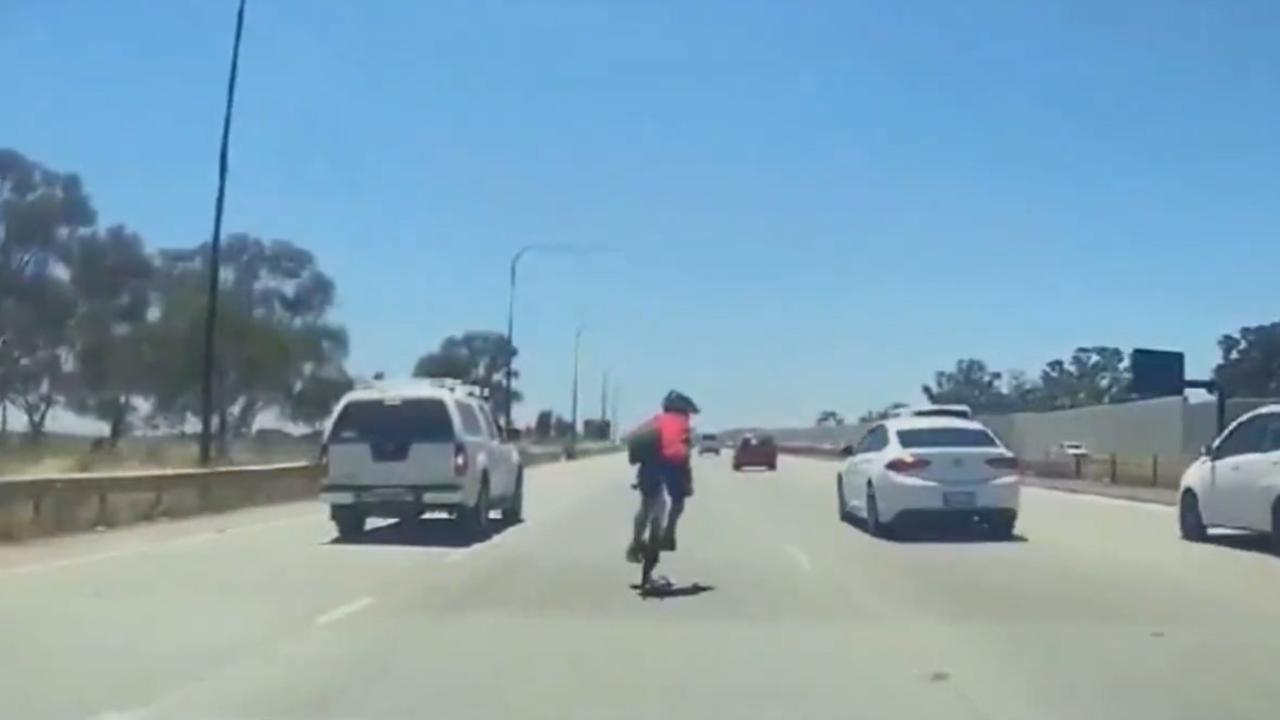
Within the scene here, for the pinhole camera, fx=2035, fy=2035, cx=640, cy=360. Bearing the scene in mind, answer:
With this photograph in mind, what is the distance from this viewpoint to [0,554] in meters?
25.2

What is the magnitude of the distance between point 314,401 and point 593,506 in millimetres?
51994

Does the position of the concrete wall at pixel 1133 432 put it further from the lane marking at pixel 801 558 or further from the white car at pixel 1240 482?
the lane marking at pixel 801 558

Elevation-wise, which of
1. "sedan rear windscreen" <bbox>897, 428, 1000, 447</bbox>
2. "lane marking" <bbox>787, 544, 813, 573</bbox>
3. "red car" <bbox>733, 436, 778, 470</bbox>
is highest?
"red car" <bbox>733, 436, 778, 470</bbox>

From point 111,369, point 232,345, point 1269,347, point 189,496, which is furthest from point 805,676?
point 1269,347

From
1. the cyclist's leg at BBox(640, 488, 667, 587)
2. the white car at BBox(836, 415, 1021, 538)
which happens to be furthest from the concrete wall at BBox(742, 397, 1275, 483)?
the cyclist's leg at BBox(640, 488, 667, 587)

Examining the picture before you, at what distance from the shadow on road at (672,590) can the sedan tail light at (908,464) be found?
7.40m

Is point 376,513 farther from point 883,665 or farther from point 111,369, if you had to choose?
point 111,369

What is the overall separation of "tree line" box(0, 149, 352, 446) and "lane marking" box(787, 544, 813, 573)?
47.3m

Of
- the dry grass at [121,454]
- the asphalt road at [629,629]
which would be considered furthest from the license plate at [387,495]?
the dry grass at [121,454]

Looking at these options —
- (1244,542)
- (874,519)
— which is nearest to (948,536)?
(874,519)

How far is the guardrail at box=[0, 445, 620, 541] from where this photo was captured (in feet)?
96.1

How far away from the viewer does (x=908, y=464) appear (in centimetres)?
2758

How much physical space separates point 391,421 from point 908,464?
7182mm

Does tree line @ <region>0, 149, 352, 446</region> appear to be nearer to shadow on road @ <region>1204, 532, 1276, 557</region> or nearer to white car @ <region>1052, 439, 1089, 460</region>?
white car @ <region>1052, 439, 1089, 460</region>
